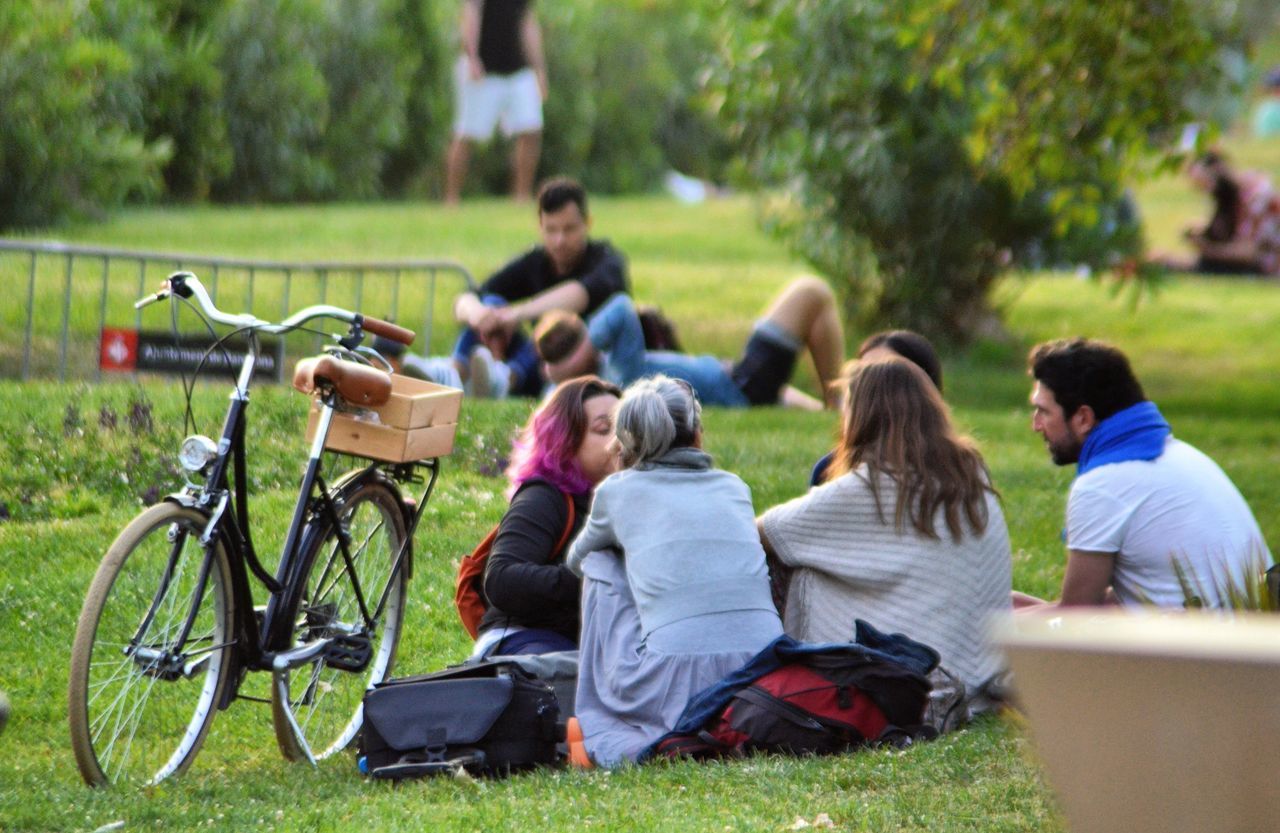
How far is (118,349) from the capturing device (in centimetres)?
851

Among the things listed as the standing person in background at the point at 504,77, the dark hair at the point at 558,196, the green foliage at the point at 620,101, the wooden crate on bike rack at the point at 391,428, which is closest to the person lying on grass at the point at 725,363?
the dark hair at the point at 558,196

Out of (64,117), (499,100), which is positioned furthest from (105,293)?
(499,100)

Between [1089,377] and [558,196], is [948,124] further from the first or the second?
[1089,377]

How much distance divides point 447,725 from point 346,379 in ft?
3.32

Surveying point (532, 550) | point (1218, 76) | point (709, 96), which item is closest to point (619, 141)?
point (709, 96)

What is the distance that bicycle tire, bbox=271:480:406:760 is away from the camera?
537cm

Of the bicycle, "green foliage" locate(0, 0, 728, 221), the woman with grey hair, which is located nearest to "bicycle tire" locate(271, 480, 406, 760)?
Answer: the bicycle

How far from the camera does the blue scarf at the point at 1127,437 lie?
225 inches

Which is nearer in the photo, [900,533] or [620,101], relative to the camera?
[900,533]

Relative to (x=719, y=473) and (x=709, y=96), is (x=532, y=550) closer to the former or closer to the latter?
(x=719, y=473)

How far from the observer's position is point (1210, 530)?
18.5ft

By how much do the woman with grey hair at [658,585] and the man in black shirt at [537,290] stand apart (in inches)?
167

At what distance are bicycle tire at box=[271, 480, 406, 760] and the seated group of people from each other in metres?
0.39

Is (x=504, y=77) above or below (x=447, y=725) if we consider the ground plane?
above
